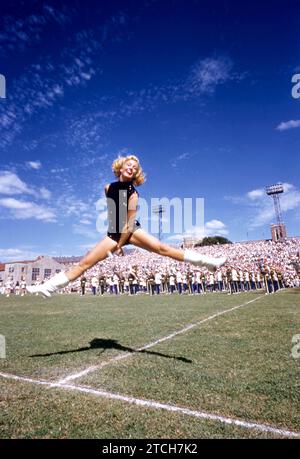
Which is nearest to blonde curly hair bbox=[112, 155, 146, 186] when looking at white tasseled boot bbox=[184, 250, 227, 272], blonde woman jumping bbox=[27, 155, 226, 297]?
blonde woman jumping bbox=[27, 155, 226, 297]

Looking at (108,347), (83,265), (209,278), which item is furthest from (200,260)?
(209,278)

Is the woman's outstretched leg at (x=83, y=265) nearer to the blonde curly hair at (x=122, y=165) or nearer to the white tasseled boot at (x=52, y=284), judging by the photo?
the white tasseled boot at (x=52, y=284)

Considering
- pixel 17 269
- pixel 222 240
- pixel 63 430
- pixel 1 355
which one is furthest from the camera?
pixel 222 240

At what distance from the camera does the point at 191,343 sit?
550cm

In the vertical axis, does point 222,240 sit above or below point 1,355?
above

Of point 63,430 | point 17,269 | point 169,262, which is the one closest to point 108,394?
point 63,430

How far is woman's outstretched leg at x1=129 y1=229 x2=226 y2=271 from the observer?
4398 millimetres

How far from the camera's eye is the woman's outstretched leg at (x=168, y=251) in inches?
173

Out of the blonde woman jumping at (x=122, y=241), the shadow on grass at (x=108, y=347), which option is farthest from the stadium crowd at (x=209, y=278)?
the blonde woman jumping at (x=122, y=241)

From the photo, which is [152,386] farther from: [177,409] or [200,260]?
[200,260]

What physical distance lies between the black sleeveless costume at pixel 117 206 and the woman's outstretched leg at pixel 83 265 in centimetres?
14
